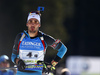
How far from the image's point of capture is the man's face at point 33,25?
261 inches

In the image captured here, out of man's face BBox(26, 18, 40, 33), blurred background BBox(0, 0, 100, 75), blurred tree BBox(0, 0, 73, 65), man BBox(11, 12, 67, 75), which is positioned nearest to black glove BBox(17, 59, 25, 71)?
man BBox(11, 12, 67, 75)

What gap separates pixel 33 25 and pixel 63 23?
1371 cm

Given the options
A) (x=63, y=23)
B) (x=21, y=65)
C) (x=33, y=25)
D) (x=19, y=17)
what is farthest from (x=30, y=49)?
(x=63, y=23)

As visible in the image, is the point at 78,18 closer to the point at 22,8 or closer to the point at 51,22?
the point at 51,22

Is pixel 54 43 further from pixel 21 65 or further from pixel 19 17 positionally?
pixel 19 17

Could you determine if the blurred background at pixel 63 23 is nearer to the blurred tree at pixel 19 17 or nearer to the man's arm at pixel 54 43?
the blurred tree at pixel 19 17

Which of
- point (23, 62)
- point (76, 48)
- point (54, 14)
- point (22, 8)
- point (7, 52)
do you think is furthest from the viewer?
point (76, 48)

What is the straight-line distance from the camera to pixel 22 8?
1691 centimetres

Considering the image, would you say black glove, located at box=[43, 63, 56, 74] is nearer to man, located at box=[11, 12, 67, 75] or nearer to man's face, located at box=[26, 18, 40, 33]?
man, located at box=[11, 12, 67, 75]

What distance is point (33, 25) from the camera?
664 centimetres

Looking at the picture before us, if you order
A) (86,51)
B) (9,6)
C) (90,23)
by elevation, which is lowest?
(86,51)

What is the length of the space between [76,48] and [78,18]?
6.12 feet

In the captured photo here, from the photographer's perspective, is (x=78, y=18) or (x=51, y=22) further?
(x=78, y=18)

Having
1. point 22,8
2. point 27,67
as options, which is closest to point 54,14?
point 22,8
